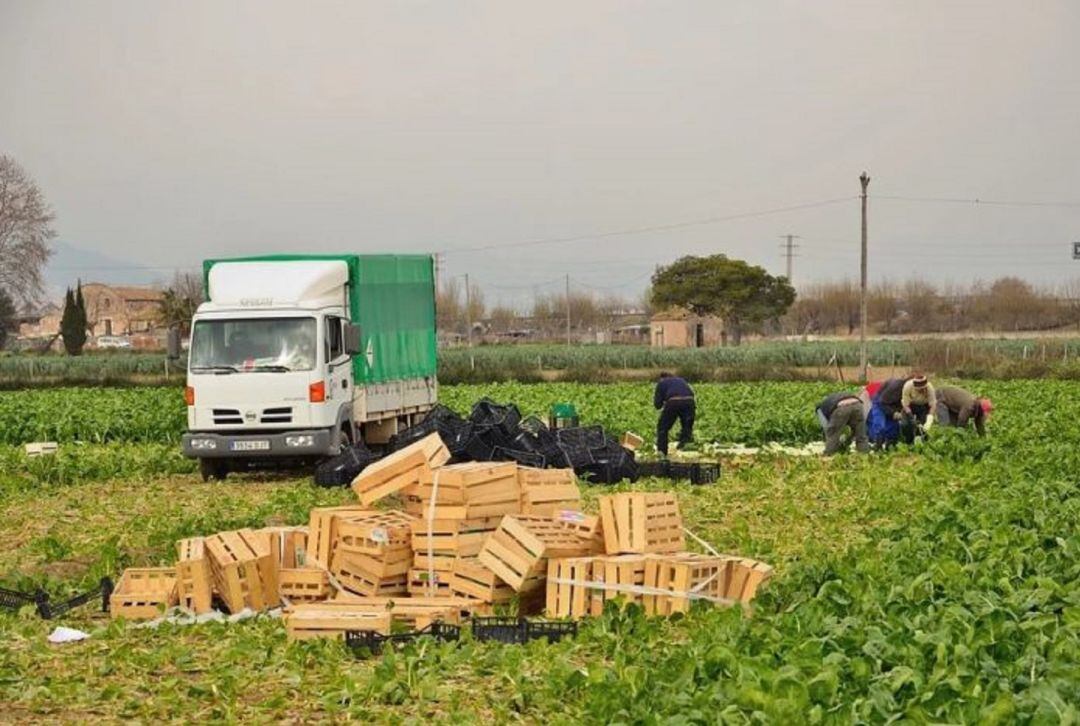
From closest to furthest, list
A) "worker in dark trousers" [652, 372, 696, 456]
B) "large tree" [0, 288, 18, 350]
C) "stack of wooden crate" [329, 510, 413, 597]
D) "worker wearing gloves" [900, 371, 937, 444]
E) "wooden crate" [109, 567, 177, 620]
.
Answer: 1. "wooden crate" [109, 567, 177, 620]
2. "stack of wooden crate" [329, 510, 413, 597]
3. "worker wearing gloves" [900, 371, 937, 444]
4. "worker in dark trousers" [652, 372, 696, 456]
5. "large tree" [0, 288, 18, 350]

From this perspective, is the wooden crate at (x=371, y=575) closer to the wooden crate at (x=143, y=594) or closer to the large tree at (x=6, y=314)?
the wooden crate at (x=143, y=594)

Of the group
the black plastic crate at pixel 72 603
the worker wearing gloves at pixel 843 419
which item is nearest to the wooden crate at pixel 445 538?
the black plastic crate at pixel 72 603

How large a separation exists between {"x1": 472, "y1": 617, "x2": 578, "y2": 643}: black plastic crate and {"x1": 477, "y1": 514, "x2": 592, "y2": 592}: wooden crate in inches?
43.3

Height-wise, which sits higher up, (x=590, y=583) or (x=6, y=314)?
(x=6, y=314)

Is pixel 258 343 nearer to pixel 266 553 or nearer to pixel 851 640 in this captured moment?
pixel 266 553

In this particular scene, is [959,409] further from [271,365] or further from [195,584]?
[195,584]

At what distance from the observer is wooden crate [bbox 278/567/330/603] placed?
44.2 feet

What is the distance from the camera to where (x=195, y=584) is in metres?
13.2

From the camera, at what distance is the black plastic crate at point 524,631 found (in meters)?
11.3

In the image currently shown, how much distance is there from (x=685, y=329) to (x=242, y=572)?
350 feet

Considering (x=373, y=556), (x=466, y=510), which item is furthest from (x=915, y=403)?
(x=373, y=556)

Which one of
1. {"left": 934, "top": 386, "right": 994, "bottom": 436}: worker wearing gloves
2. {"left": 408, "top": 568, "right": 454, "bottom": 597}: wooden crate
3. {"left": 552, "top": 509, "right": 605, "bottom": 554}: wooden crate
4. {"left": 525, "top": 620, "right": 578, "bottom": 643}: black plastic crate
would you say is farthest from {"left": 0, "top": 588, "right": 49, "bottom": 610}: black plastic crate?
{"left": 934, "top": 386, "right": 994, "bottom": 436}: worker wearing gloves

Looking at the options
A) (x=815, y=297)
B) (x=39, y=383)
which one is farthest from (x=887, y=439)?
(x=815, y=297)

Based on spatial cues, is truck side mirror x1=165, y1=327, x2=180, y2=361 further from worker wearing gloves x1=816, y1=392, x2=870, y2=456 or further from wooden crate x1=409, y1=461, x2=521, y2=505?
wooden crate x1=409, y1=461, x2=521, y2=505
